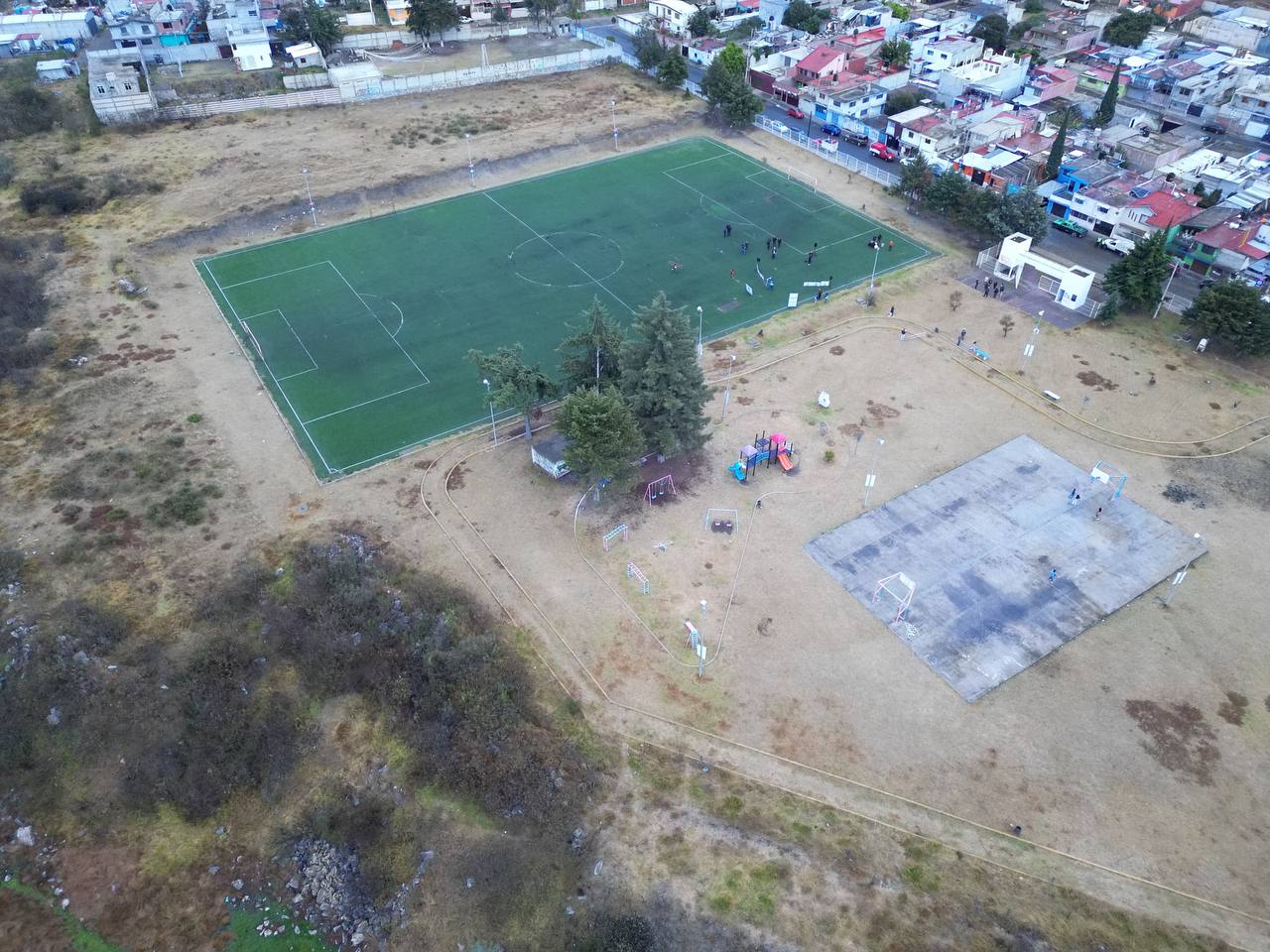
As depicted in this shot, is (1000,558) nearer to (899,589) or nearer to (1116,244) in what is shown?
(899,589)

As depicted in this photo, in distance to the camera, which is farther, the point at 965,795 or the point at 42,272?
the point at 42,272

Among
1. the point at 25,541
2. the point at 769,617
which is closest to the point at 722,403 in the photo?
the point at 769,617

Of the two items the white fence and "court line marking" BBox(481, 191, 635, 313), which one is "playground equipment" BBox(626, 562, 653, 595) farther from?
the white fence

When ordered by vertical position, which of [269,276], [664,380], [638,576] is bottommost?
[638,576]

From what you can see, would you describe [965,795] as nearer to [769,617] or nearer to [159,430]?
[769,617]

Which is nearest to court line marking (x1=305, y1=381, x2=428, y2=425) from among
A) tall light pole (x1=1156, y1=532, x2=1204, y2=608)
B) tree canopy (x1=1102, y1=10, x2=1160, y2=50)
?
tall light pole (x1=1156, y1=532, x2=1204, y2=608)

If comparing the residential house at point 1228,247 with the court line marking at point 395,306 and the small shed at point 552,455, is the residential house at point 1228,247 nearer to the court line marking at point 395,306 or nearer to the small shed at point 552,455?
the small shed at point 552,455

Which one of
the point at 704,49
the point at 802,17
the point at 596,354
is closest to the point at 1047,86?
the point at 802,17
